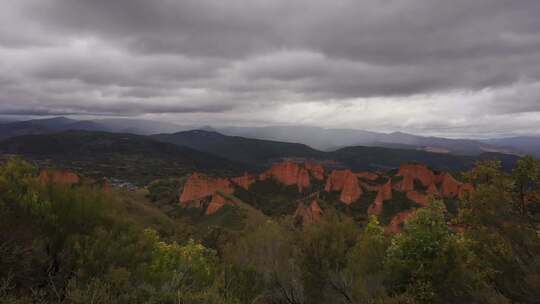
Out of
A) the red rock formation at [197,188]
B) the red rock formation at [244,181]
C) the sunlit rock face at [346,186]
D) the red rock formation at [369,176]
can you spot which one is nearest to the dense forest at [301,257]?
the sunlit rock face at [346,186]

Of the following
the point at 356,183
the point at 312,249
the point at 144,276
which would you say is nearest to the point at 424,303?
the point at 312,249

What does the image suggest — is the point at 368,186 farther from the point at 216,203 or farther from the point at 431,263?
the point at 431,263

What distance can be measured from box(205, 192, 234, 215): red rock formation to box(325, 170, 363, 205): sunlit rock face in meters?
32.4

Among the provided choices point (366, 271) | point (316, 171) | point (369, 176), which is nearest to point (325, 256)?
point (366, 271)

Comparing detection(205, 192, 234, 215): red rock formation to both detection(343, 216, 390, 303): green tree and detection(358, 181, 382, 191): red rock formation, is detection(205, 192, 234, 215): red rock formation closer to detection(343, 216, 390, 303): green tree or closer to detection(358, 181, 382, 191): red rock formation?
detection(358, 181, 382, 191): red rock formation

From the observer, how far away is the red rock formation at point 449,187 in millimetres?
83562

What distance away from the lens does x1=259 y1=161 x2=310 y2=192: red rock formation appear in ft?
389

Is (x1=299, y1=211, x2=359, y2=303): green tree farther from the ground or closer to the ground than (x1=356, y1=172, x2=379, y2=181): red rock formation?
farther from the ground

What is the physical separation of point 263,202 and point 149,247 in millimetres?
A: 92997

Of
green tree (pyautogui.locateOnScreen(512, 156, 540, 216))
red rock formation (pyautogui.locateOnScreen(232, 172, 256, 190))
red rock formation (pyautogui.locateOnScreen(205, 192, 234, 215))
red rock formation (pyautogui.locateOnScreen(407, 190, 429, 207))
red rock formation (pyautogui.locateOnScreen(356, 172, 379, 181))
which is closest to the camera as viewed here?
green tree (pyautogui.locateOnScreen(512, 156, 540, 216))

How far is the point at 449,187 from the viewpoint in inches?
3408

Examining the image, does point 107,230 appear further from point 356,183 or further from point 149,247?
point 356,183

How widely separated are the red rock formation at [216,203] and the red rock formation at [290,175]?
39.8 meters

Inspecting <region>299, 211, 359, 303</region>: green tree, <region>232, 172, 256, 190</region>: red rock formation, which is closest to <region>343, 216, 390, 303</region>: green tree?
<region>299, 211, 359, 303</region>: green tree
